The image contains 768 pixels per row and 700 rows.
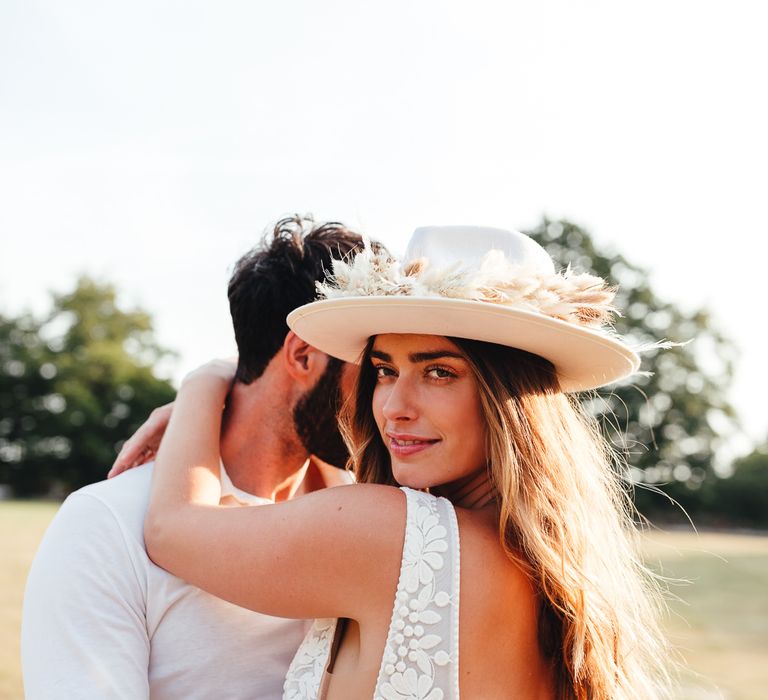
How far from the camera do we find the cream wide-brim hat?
232 centimetres

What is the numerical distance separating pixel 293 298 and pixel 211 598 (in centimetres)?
117

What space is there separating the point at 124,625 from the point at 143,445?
859 mm

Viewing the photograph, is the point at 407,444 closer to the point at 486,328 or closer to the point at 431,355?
the point at 431,355

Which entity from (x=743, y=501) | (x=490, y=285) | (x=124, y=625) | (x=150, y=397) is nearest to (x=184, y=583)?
(x=124, y=625)

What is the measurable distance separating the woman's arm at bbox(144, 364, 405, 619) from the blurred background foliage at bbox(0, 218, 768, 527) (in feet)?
121

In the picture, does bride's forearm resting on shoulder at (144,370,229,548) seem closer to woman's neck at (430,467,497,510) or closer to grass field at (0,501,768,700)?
woman's neck at (430,467,497,510)

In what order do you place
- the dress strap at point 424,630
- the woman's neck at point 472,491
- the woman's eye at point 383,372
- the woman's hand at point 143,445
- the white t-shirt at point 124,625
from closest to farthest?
the dress strap at point 424,630 → the white t-shirt at point 124,625 → the woman's neck at point 472,491 → the woman's eye at point 383,372 → the woman's hand at point 143,445

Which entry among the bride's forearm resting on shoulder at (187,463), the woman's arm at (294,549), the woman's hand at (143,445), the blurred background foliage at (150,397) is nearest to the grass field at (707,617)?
the woman's arm at (294,549)

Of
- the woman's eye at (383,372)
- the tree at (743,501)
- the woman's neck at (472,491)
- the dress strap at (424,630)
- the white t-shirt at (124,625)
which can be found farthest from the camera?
the tree at (743,501)

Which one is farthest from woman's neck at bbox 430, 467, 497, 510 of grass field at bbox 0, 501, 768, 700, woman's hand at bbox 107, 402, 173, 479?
woman's hand at bbox 107, 402, 173, 479

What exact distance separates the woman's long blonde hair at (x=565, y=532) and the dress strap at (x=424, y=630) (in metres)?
0.21

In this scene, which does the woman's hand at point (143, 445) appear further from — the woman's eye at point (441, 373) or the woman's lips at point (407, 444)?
the woman's eye at point (441, 373)

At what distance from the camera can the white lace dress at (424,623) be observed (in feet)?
6.91

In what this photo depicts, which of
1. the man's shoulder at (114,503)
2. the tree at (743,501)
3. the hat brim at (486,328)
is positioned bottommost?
the tree at (743,501)
